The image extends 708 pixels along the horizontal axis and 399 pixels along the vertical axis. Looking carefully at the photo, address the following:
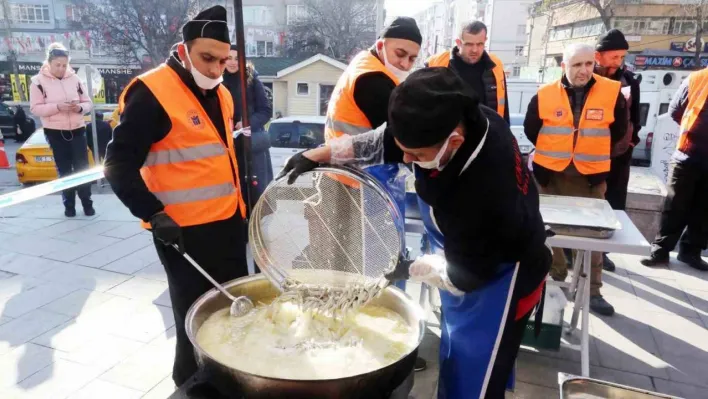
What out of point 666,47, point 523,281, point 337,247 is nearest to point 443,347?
point 523,281

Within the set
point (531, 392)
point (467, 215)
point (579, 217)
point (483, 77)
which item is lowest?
point (531, 392)

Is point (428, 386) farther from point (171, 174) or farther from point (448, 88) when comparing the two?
point (448, 88)

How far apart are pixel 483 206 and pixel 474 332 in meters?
0.54

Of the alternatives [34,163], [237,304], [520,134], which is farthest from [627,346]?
[34,163]

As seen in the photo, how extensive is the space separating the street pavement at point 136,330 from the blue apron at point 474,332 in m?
1.07

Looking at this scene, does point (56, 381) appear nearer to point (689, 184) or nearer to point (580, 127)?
point (580, 127)

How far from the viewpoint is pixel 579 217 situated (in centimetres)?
253

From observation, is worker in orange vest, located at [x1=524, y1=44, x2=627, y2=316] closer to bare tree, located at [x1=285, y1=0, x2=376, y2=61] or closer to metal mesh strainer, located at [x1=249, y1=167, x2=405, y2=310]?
metal mesh strainer, located at [x1=249, y1=167, x2=405, y2=310]

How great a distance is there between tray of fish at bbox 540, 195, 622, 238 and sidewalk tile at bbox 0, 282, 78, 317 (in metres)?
3.57

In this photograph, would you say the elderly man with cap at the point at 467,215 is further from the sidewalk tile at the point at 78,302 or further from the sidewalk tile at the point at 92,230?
the sidewalk tile at the point at 92,230

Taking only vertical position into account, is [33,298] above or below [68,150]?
below

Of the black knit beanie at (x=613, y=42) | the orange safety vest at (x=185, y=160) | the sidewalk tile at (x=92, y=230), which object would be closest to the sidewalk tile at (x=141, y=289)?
the sidewalk tile at (x=92, y=230)

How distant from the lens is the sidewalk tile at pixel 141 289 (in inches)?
146

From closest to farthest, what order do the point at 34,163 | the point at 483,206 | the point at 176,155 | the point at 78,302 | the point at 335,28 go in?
the point at 483,206 → the point at 176,155 → the point at 78,302 → the point at 34,163 → the point at 335,28
